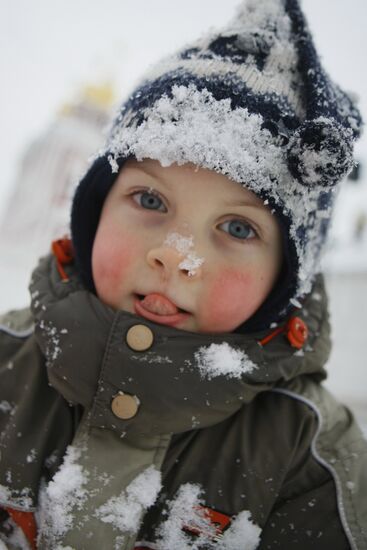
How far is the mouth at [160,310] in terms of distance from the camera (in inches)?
36.4

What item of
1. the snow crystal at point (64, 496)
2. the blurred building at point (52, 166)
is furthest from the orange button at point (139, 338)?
the blurred building at point (52, 166)

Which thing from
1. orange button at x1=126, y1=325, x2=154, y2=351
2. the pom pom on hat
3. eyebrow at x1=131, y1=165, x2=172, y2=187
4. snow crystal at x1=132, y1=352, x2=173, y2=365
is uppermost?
the pom pom on hat

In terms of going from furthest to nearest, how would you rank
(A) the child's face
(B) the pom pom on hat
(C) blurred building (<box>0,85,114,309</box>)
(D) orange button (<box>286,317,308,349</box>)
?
(C) blurred building (<box>0,85,114,309</box>)
(D) orange button (<box>286,317,308,349</box>)
(A) the child's face
(B) the pom pom on hat

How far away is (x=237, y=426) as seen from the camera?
1045mm

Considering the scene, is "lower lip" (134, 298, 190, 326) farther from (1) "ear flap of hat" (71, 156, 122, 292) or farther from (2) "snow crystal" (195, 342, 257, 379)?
(1) "ear flap of hat" (71, 156, 122, 292)

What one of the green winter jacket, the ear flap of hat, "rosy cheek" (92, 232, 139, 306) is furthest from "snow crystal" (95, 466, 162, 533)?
the ear flap of hat

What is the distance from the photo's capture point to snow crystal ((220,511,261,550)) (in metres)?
0.94

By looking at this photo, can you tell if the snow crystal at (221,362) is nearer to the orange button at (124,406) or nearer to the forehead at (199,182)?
the orange button at (124,406)

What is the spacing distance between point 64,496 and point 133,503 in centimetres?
14

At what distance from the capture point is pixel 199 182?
0.91m

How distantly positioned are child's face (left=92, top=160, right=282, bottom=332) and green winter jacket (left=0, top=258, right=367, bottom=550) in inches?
2.1

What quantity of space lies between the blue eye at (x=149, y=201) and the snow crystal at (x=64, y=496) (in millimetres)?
547

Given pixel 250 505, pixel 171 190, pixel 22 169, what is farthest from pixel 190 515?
pixel 22 169

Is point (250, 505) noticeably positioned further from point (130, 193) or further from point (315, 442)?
point (130, 193)
